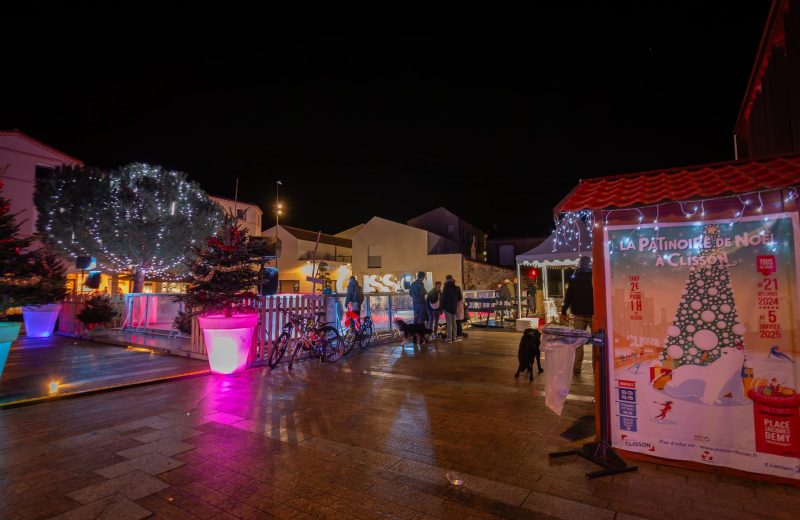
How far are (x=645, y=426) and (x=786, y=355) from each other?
1193 mm

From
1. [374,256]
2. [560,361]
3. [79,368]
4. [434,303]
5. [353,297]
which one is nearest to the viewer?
[560,361]

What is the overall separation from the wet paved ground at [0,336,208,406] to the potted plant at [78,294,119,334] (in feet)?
6.53

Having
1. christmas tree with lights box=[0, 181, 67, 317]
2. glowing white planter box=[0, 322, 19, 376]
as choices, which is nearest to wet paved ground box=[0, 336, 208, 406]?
glowing white planter box=[0, 322, 19, 376]

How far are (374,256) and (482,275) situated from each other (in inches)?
333

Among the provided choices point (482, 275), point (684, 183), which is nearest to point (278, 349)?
point (684, 183)

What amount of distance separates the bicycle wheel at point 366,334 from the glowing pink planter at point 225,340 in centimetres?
354

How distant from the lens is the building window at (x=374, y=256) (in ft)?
101

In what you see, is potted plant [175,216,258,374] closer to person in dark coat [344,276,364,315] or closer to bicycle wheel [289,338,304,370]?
bicycle wheel [289,338,304,370]

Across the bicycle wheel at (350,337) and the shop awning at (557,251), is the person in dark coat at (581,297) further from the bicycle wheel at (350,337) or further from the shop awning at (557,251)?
the shop awning at (557,251)

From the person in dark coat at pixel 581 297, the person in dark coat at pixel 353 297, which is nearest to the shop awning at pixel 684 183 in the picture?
the person in dark coat at pixel 581 297

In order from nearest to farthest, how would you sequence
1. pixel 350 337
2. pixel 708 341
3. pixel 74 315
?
pixel 708 341 → pixel 350 337 → pixel 74 315

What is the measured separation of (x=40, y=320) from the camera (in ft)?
43.6

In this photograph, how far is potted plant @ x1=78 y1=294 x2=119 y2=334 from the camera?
12844mm

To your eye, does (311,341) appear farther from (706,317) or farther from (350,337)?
(706,317)
